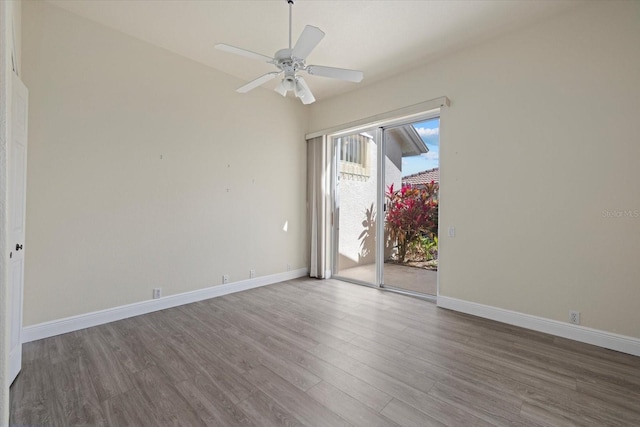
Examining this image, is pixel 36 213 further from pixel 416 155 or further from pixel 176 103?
pixel 416 155

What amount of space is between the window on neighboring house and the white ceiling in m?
1.48

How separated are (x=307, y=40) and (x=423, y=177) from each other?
2.75m

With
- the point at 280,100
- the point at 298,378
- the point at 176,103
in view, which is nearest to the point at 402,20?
the point at 280,100

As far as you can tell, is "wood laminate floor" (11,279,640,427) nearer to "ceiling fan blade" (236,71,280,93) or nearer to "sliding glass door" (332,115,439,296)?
"sliding glass door" (332,115,439,296)

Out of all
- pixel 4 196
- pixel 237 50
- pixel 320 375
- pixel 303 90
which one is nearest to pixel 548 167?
pixel 303 90

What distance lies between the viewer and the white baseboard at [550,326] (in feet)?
8.28

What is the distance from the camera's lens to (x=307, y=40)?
2.12 meters

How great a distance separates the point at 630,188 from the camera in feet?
8.21

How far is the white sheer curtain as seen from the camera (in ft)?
16.7

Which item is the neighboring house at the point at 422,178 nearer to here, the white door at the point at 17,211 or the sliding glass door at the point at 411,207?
the sliding glass door at the point at 411,207

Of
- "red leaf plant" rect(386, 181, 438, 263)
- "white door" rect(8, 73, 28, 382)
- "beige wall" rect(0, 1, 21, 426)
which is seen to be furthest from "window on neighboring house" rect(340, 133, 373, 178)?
"beige wall" rect(0, 1, 21, 426)

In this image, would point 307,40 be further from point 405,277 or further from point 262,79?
point 405,277

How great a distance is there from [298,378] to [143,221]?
2.62m

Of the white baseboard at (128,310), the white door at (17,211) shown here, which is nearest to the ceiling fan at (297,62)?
the white door at (17,211)
